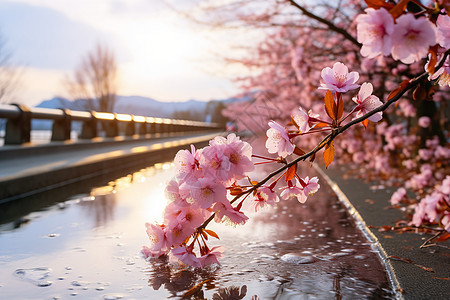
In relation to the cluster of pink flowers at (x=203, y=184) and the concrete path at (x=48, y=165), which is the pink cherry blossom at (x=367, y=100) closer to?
the cluster of pink flowers at (x=203, y=184)

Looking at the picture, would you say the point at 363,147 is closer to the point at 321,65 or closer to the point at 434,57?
the point at 321,65

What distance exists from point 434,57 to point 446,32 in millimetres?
239

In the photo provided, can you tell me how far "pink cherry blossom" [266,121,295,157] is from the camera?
2.68 meters

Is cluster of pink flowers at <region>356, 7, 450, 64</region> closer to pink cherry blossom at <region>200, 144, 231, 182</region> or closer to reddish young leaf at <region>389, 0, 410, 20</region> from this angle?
reddish young leaf at <region>389, 0, 410, 20</region>

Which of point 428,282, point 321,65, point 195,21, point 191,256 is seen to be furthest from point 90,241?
point 321,65

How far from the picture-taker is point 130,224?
5.77 meters

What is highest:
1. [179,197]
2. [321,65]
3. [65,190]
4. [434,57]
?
[321,65]

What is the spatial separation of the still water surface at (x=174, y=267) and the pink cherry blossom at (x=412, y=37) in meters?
1.70

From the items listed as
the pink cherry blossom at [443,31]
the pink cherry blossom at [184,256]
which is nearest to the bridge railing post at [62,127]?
the pink cherry blossom at [184,256]

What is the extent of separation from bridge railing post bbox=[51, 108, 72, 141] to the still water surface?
9403 mm

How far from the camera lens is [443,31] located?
7.38ft

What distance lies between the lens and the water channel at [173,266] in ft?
10.9

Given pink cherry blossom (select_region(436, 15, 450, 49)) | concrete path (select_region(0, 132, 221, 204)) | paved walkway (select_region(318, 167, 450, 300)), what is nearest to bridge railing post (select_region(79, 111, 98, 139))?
concrete path (select_region(0, 132, 221, 204))

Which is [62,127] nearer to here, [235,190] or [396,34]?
[235,190]
